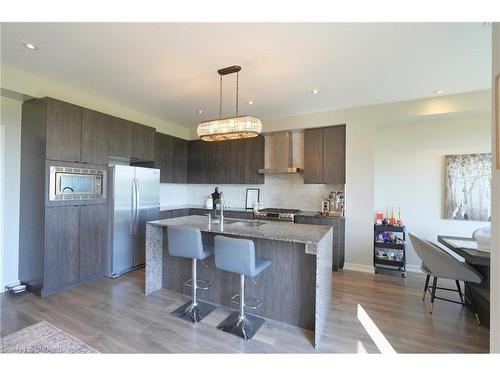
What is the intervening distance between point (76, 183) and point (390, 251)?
491cm

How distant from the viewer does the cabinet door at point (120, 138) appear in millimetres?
3500

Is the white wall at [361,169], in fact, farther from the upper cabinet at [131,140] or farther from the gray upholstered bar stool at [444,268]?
the upper cabinet at [131,140]

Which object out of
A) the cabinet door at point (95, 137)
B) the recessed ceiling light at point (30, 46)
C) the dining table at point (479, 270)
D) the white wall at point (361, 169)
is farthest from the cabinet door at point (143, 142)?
the dining table at point (479, 270)

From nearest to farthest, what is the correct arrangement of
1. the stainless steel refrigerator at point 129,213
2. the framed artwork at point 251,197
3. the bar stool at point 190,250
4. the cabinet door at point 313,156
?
the bar stool at point 190,250
the stainless steel refrigerator at point 129,213
the cabinet door at point 313,156
the framed artwork at point 251,197

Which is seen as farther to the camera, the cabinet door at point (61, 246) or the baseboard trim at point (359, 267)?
the baseboard trim at point (359, 267)

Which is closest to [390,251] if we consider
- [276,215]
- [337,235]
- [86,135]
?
[337,235]

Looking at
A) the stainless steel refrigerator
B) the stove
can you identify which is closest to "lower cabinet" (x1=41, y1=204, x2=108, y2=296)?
the stainless steel refrigerator

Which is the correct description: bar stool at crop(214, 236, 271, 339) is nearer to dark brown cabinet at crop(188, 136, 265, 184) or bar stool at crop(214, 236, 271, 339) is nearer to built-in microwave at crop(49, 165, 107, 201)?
built-in microwave at crop(49, 165, 107, 201)

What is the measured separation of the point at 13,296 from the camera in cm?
273

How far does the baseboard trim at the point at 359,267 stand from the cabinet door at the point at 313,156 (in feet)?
4.95

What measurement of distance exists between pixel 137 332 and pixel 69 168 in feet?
7.38
